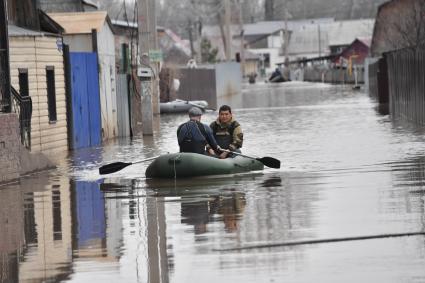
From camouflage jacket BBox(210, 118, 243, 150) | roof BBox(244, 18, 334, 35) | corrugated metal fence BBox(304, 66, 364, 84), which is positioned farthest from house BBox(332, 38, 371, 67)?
camouflage jacket BBox(210, 118, 243, 150)

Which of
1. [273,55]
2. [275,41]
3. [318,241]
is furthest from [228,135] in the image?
[273,55]

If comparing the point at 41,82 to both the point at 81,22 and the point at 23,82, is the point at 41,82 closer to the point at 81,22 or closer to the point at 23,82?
the point at 23,82

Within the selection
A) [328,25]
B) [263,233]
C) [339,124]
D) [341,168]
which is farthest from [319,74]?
[263,233]

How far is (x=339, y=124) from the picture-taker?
122 ft

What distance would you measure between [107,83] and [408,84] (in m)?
8.79

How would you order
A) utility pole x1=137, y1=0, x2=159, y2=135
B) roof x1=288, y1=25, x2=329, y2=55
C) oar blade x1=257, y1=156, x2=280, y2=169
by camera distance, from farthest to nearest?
roof x1=288, y1=25, x2=329, y2=55 → utility pole x1=137, y1=0, x2=159, y2=135 → oar blade x1=257, y1=156, x2=280, y2=169

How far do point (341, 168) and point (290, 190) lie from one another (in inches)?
142

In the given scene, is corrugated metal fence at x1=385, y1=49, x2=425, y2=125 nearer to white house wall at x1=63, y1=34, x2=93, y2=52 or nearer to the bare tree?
the bare tree

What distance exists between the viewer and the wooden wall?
26.9 m

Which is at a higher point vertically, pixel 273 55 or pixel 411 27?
pixel 273 55

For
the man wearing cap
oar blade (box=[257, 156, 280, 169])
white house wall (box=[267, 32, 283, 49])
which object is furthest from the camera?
white house wall (box=[267, 32, 283, 49])

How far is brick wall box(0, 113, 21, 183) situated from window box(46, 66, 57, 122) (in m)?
8.01

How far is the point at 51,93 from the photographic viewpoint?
97.0ft

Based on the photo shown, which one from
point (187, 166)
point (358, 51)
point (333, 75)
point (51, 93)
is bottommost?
point (187, 166)
